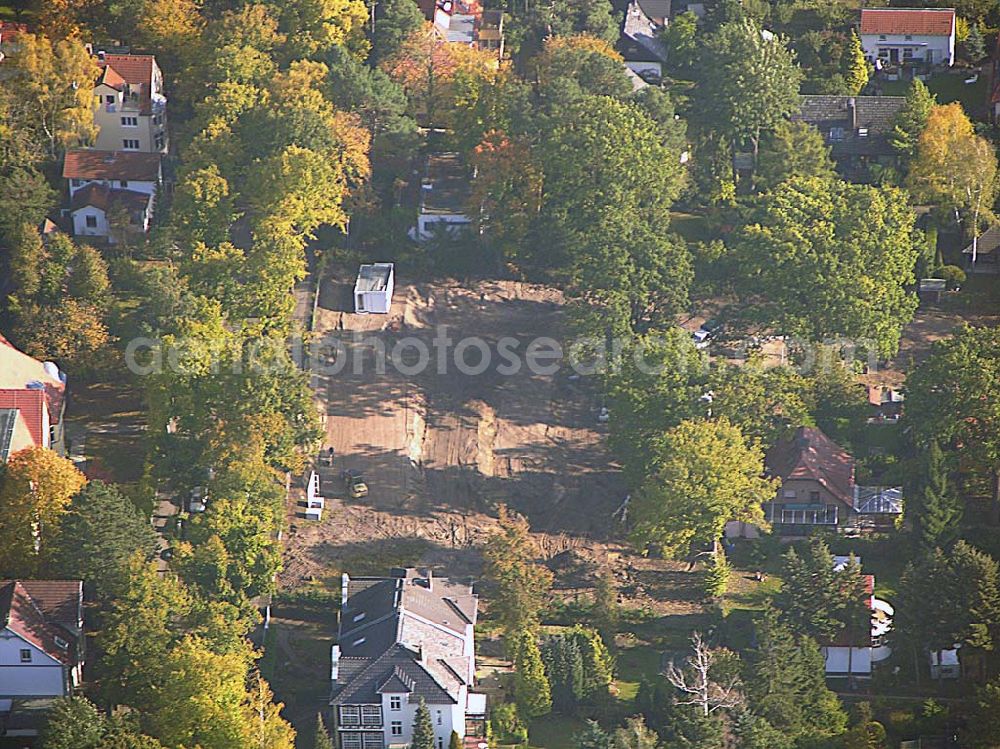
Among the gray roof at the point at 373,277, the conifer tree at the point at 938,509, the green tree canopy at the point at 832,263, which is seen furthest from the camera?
the gray roof at the point at 373,277

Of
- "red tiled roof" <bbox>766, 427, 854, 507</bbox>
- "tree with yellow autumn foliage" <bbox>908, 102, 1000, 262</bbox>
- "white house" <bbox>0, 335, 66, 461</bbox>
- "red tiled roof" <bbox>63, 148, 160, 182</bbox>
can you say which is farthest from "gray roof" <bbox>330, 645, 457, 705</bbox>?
"tree with yellow autumn foliage" <bbox>908, 102, 1000, 262</bbox>

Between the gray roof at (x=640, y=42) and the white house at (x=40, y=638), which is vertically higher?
the gray roof at (x=640, y=42)

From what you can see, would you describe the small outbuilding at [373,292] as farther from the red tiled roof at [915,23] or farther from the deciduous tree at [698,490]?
the red tiled roof at [915,23]

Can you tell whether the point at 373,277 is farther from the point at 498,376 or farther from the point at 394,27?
the point at 394,27

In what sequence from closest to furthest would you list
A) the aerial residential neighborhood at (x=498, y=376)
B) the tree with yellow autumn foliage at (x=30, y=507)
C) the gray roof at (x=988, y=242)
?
the aerial residential neighborhood at (x=498, y=376) < the tree with yellow autumn foliage at (x=30, y=507) < the gray roof at (x=988, y=242)

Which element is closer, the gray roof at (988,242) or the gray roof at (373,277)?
the gray roof at (373,277)

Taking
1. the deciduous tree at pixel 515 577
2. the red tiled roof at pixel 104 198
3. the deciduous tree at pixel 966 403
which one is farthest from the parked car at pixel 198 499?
the deciduous tree at pixel 966 403

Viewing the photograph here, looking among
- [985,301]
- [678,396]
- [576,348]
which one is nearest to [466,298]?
[576,348]

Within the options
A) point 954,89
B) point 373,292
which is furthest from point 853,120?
point 373,292
